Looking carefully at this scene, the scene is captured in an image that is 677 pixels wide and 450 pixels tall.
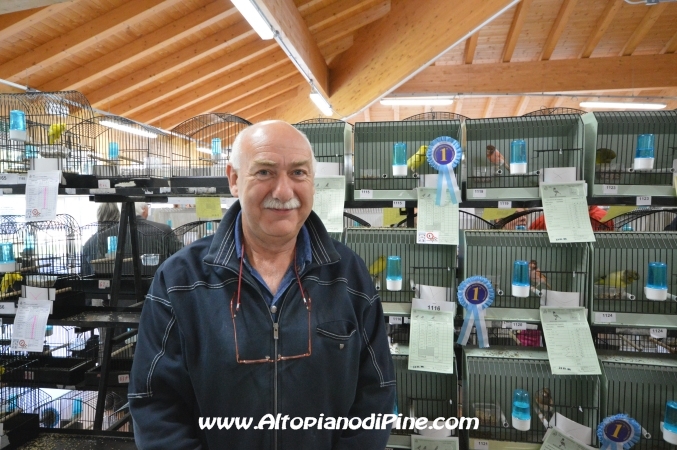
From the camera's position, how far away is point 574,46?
231 inches

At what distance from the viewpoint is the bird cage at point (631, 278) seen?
1.78m

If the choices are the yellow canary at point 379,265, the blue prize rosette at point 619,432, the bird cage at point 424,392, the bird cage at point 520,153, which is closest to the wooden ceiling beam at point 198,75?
the bird cage at point 520,153

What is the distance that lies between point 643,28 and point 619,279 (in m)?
5.12

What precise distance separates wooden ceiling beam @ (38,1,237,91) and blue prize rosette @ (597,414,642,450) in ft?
15.8

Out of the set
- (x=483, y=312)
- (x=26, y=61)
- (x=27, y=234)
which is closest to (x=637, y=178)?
(x=483, y=312)

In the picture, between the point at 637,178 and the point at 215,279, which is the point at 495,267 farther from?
the point at 215,279

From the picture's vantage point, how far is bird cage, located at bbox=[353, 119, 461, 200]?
1980 mm

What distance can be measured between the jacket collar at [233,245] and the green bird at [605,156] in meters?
1.50

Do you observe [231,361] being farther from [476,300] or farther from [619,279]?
[619,279]

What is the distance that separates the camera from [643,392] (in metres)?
1.80

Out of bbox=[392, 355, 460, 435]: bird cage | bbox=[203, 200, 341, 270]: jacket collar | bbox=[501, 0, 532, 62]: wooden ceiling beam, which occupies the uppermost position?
bbox=[501, 0, 532, 62]: wooden ceiling beam

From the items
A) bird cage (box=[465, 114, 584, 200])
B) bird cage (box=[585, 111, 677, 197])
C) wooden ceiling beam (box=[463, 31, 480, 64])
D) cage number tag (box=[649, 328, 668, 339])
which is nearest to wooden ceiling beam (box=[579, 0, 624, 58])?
wooden ceiling beam (box=[463, 31, 480, 64])

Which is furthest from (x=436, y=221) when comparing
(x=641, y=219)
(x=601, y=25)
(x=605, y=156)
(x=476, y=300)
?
(x=601, y=25)

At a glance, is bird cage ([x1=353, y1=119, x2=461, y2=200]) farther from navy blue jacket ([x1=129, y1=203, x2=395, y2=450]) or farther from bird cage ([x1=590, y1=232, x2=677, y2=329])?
navy blue jacket ([x1=129, y1=203, x2=395, y2=450])
